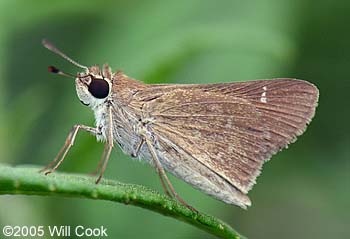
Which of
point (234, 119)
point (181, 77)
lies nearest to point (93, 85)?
point (234, 119)

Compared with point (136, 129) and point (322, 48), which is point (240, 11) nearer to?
point (322, 48)

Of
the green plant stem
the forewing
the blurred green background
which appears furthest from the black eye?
the green plant stem

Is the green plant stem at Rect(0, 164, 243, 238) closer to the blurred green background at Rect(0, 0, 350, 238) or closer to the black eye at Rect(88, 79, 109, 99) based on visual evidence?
the black eye at Rect(88, 79, 109, 99)

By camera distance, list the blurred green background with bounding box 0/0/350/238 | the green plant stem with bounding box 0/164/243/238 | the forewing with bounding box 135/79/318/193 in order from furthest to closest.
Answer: the blurred green background with bounding box 0/0/350/238, the forewing with bounding box 135/79/318/193, the green plant stem with bounding box 0/164/243/238

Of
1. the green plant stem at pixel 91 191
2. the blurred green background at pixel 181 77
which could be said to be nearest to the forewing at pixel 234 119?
the blurred green background at pixel 181 77

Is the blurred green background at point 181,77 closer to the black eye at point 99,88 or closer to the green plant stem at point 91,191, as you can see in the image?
the black eye at point 99,88

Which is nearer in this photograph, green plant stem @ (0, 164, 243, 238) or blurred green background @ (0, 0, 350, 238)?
green plant stem @ (0, 164, 243, 238)
